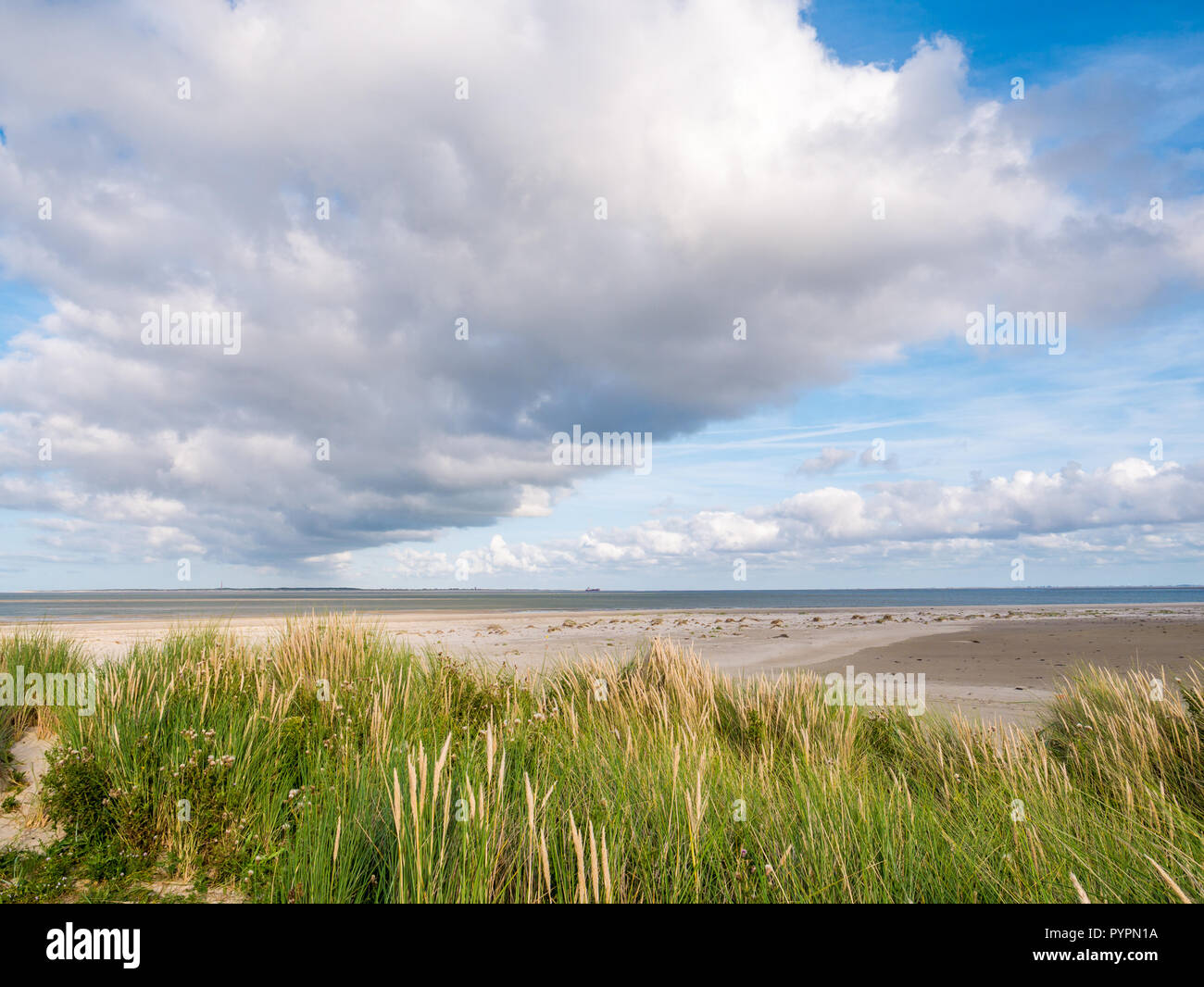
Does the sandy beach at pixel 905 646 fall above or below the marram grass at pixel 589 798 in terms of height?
below

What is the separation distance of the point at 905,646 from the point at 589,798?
21.3 metres

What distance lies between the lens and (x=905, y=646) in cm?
2231

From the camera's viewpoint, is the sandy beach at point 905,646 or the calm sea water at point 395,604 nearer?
the sandy beach at point 905,646

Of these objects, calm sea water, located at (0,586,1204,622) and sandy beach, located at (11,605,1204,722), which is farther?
calm sea water, located at (0,586,1204,622)

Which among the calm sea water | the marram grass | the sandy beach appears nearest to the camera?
the marram grass

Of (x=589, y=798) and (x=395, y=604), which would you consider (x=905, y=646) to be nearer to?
(x=589, y=798)

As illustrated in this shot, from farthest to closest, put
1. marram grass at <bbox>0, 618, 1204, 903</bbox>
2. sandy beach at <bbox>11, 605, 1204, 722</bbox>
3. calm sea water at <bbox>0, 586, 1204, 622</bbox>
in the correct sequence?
calm sea water at <bbox>0, 586, 1204, 622</bbox> → sandy beach at <bbox>11, 605, 1204, 722</bbox> → marram grass at <bbox>0, 618, 1204, 903</bbox>

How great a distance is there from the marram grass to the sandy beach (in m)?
3.58

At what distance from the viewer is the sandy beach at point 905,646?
13.7 m

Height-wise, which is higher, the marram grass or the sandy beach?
the marram grass

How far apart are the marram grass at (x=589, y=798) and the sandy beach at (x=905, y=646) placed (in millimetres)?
3580

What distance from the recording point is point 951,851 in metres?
3.55

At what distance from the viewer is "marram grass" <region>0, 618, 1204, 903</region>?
10.4 ft
